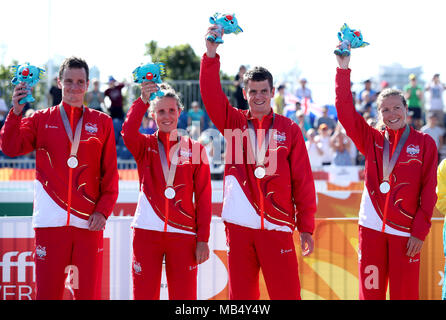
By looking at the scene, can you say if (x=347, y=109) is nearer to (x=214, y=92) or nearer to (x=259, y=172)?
(x=259, y=172)

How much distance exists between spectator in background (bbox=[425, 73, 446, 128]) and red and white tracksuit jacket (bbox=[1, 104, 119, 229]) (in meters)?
12.9

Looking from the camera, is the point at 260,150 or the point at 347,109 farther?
the point at 347,109

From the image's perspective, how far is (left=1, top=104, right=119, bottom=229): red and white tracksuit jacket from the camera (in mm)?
4734

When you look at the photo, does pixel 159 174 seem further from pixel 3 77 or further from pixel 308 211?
pixel 3 77

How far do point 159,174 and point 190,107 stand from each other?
38.6 feet

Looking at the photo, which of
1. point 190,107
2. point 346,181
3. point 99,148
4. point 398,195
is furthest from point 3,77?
point 398,195

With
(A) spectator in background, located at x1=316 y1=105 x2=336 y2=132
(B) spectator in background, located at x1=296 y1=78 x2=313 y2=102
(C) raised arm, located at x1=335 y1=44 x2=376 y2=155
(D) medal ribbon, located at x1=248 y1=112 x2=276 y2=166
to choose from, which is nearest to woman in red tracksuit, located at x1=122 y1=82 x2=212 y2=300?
(D) medal ribbon, located at x1=248 y1=112 x2=276 y2=166

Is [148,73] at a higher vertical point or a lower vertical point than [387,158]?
higher

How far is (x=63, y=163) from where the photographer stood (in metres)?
4.79

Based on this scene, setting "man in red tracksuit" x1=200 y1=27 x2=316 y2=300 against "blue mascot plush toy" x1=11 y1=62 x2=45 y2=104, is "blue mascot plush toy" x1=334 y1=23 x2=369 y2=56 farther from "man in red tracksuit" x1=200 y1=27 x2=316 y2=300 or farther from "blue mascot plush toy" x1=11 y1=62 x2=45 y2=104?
"blue mascot plush toy" x1=11 y1=62 x2=45 y2=104

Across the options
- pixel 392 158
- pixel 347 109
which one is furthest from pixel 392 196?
pixel 347 109

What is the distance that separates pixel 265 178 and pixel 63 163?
155 cm
